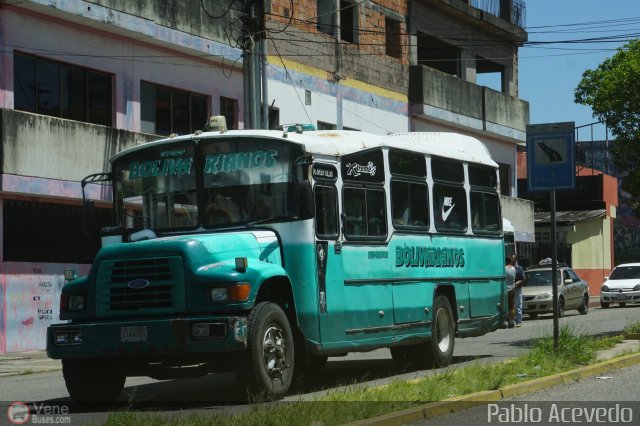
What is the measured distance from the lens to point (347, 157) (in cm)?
1360

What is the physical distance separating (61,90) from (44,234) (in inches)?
119

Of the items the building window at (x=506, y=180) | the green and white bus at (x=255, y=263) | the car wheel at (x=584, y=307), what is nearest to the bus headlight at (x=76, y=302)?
the green and white bus at (x=255, y=263)

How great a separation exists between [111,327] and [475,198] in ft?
23.5

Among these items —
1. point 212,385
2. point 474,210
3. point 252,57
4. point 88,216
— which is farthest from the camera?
point 252,57

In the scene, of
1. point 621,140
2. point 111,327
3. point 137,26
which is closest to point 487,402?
point 111,327

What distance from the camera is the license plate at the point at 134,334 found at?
11578mm

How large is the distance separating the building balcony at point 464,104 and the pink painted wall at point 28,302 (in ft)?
53.6

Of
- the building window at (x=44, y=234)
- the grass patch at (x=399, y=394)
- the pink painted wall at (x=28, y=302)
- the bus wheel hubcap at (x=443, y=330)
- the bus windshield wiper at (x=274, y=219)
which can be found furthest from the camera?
the building window at (x=44, y=234)

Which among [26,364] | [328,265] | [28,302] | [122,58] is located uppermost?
[122,58]

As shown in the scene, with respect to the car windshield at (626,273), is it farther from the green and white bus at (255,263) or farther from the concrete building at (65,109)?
the green and white bus at (255,263)

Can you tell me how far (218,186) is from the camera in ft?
42.2

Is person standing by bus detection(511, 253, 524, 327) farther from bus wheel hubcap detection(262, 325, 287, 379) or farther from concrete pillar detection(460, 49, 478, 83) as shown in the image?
bus wheel hubcap detection(262, 325, 287, 379)

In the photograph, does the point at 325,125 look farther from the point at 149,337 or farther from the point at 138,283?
the point at 149,337

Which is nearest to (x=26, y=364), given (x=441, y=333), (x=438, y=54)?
(x=441, y=333)
